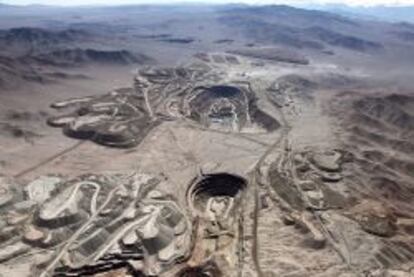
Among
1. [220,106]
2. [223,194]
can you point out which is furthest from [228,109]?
[223,194]

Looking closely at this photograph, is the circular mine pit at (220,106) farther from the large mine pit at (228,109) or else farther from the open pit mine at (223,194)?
the open pit mine at (223,194)

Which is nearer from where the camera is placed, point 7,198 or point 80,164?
point 7,198

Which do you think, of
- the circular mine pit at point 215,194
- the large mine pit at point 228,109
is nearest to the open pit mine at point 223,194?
the circular mine pit at point 215,194

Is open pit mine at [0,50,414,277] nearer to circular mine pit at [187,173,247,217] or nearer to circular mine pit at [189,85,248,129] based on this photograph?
circular mine pit at [187,173,247,217]

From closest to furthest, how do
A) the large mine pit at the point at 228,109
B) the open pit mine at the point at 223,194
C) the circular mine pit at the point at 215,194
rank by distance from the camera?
the open pit mine at the point at 223,194
the circular mine pit at the point at 215,194
the large mine pit at the point at 228,109

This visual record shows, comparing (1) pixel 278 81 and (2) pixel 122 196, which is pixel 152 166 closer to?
(2) pixel 122 196

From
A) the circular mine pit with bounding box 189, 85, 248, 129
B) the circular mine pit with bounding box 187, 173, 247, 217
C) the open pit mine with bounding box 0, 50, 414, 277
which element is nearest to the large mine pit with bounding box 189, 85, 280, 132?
the circular mine pit with bounding box 189, 85, 248, 129

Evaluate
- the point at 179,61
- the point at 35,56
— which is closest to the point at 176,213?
the point at 35,56
